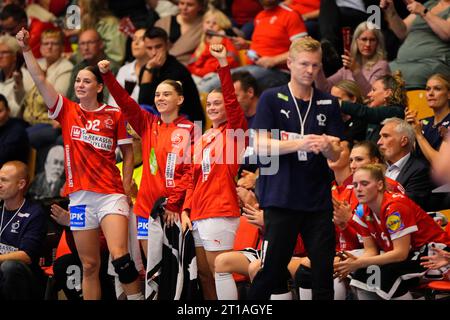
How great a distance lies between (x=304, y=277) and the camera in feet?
23.5

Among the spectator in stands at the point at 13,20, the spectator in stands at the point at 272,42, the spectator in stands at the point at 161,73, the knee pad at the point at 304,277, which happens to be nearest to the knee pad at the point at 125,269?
the knee pad at the point at 304,277

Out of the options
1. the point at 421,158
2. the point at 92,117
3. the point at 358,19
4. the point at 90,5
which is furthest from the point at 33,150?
the point at 421,158

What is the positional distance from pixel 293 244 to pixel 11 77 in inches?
258

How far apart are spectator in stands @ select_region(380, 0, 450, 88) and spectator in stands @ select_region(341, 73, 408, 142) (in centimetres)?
97

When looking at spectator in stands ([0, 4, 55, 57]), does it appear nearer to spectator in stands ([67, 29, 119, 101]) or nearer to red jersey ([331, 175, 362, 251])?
spectator in stands ([67, 29, 119, 101])

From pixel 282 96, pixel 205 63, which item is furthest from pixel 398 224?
pixel 205 63

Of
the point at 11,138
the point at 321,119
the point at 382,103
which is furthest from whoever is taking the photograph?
the point at 11,138

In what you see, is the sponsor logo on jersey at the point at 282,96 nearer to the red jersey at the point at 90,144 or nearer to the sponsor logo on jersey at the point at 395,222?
the sponsor logo on jersey at the point at 395,222

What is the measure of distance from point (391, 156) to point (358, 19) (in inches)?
120

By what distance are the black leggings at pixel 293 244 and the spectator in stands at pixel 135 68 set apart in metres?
4.61

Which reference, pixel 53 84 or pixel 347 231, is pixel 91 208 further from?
pixel 53 84

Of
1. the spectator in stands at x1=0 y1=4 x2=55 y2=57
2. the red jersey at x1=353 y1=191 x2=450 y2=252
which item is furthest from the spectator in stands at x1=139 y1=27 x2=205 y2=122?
the spectator in stands at x1=0 y1=4 x2=55 y2=57

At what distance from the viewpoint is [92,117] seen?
8055mm

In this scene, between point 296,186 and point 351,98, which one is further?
point 351,98
